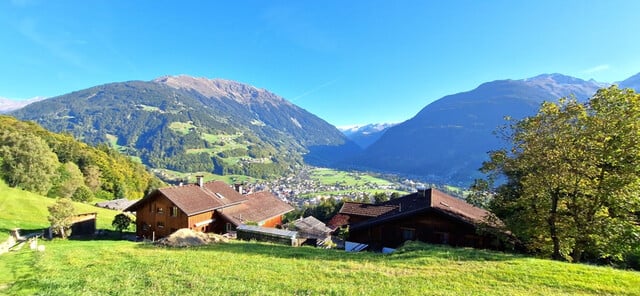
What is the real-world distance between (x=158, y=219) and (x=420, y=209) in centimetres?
3347

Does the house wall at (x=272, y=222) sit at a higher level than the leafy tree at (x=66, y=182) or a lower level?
lower

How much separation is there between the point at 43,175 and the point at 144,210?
127 feet

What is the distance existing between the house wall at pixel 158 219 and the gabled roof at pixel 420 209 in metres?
21.5

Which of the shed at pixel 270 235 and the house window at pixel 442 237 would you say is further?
the shed at pixel 270 235

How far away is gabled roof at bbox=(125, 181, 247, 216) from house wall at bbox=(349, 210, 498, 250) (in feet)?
70.8

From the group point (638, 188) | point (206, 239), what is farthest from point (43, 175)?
point (638, 188)

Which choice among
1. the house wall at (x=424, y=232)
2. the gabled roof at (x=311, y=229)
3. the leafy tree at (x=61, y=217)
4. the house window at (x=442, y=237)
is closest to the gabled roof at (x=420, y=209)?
the house wall at (x=424, y=232)

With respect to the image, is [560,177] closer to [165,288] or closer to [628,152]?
[628,152]

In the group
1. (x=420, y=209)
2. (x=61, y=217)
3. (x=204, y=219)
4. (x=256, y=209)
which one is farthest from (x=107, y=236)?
(x=420, y=209)

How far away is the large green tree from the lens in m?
16.8

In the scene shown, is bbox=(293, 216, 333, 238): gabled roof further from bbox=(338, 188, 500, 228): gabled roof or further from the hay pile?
the hay pile

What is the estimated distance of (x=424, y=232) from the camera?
28.1 m

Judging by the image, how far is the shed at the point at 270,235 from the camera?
91.1ft

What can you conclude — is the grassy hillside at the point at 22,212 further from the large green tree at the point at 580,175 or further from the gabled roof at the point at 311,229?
the large green tree at the point at 580,175
